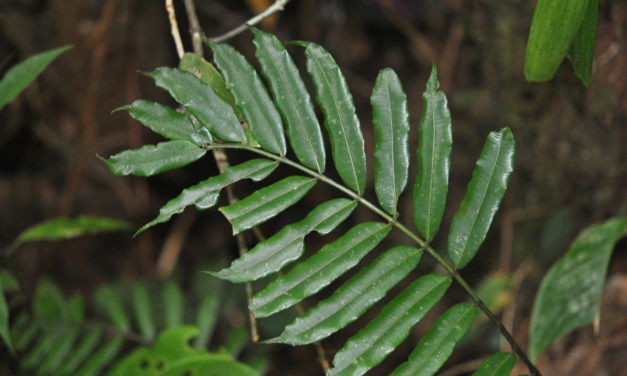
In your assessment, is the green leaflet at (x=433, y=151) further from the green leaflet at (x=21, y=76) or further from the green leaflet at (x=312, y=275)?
the green leaflet at (x=21, y=76)

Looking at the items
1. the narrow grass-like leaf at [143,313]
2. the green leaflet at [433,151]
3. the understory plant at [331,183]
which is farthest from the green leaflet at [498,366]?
the narrow grass-like leaf at [143,313]

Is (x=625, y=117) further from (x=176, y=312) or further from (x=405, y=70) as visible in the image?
(x=176, y=312)

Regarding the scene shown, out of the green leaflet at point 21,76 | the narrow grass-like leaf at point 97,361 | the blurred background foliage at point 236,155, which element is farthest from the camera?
the blurred background foliage at point 236,155

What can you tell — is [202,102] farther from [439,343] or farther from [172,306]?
[172,306]

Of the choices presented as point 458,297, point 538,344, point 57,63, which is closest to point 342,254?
point 538,344

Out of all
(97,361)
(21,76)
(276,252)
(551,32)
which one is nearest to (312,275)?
(276,252)

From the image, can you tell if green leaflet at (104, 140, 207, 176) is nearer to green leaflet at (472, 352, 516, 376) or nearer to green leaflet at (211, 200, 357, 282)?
green leaflet at (211, 200, 357, 282)
